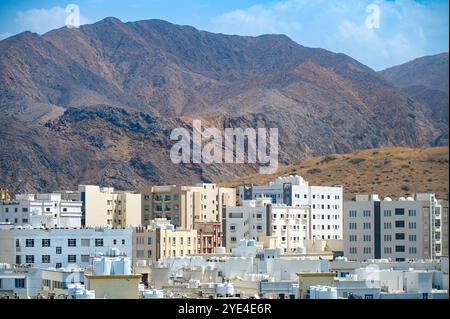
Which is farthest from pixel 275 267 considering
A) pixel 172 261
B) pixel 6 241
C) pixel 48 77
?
pixel 48 77

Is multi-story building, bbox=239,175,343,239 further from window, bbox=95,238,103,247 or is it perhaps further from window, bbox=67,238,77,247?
window, bbox=67,238,77,247

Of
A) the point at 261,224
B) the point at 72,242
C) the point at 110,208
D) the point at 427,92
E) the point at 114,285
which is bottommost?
the point at 114,285

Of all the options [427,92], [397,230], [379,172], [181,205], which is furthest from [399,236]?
[427,92]

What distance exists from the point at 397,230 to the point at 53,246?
44.1 feet

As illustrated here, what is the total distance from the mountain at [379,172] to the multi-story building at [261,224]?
10215mm

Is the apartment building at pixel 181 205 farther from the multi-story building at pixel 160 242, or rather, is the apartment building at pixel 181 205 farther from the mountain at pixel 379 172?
the multi-story building at pixel 160 242

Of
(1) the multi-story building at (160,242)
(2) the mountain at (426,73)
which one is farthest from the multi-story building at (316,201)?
(1) the multi-story building at (160,242)

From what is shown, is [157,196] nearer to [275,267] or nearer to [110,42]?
[275,267]

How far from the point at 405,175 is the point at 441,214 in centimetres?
2741

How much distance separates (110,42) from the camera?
447ft

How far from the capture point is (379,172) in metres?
75.8

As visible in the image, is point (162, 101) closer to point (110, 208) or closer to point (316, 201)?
point (316, 201)

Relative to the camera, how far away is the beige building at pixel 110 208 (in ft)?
172

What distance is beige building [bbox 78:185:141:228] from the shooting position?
5238cm
